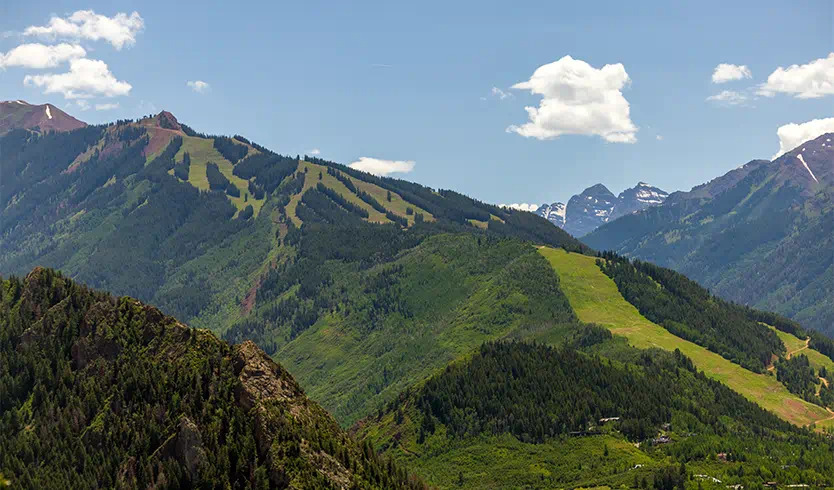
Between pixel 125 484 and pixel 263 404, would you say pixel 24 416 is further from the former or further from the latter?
pixel 263 404

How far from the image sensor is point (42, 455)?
134 m

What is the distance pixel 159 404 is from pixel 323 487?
101 feet

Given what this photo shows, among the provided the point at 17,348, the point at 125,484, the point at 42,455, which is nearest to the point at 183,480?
the point at 125,484

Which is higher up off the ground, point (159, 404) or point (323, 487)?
point (159, 404)

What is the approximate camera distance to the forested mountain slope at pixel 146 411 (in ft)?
419

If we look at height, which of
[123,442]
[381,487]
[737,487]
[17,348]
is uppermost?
[17,348]

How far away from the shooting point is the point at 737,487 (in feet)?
655

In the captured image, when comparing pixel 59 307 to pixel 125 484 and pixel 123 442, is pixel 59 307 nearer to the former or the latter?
pixel 123 442

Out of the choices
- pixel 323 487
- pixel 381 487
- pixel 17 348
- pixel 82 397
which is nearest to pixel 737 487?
pixel 381 487

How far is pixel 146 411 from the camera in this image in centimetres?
13550

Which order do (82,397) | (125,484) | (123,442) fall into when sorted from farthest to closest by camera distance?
(82,397)
(123,442)
(125,484)

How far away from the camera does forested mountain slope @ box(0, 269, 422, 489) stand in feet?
419

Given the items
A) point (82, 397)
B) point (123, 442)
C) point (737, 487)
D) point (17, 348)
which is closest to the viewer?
point (123, 442)

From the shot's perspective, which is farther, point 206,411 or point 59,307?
point 59,307
